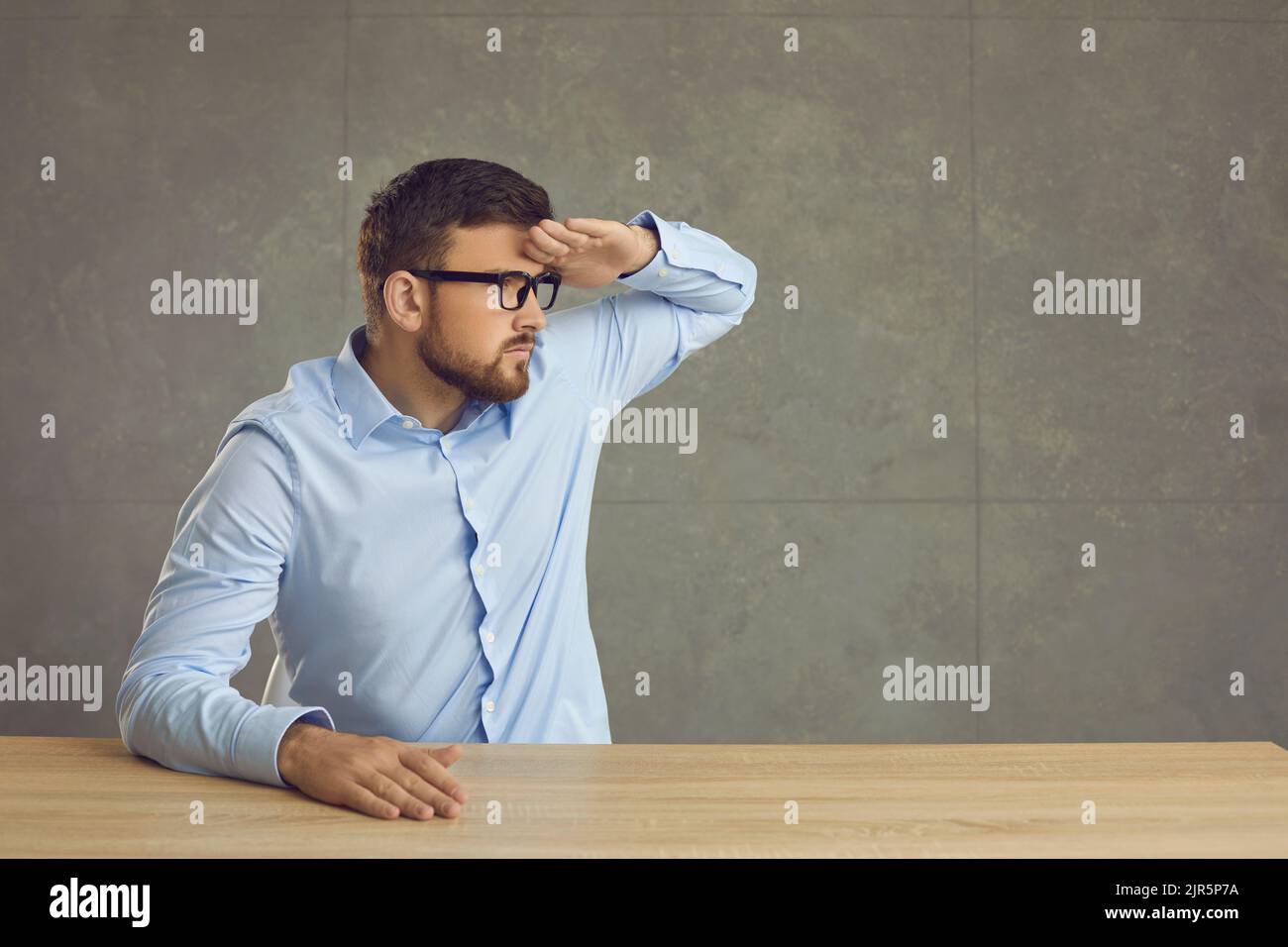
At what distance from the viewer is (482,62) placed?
3.56 meters

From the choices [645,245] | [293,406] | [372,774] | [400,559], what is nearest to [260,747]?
[372,774]

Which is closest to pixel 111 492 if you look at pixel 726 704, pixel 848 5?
pixel 726 704

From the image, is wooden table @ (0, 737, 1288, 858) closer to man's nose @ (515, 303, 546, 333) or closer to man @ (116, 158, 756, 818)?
man @ (116, 158, 756, 818)

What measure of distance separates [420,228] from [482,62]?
1983 mm

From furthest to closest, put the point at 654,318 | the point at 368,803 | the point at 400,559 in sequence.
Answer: the point at 654,318 < the point at 400,559 < the point at 368,803

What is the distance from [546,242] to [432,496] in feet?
1.36

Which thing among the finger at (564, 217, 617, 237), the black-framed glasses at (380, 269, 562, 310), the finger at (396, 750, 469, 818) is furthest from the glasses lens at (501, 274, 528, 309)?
the finger at (396, 750, 469, 818)

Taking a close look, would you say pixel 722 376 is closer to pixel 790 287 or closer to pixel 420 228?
pixel 790 287

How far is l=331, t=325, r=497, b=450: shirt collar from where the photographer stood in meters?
1.71

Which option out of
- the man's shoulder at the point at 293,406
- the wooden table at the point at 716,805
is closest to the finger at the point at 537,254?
the man's shoulder at the point at 293,406

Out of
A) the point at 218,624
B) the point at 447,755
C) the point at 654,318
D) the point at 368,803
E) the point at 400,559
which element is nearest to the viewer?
the point at 368,803

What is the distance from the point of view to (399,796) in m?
1.13

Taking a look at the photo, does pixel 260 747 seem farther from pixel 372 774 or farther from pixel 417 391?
pixel 417 391

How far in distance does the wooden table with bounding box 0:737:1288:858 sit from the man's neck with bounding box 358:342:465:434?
0.63 metres
